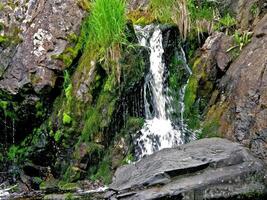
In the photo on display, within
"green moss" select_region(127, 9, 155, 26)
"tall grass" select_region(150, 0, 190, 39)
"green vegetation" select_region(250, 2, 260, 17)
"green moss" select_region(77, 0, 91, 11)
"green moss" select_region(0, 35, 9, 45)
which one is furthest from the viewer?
"green moss" select_region(127, 9, 155, 26)

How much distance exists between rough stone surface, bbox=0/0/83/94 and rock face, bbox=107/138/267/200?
2970 mm

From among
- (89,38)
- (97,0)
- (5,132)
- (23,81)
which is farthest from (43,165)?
(97,0)

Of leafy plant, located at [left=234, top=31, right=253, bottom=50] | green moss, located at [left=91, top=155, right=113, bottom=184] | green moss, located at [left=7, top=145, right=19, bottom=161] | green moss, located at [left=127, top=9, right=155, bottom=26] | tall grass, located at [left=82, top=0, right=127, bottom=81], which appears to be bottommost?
green moss, located at [left=91, top=155, right=113, bottom=184]

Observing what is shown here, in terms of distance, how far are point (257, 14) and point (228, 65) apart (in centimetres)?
116

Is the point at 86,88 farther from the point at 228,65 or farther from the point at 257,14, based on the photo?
the point at 257,14

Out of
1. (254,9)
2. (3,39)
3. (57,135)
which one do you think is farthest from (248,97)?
(3,39)

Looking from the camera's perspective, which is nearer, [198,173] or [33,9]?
[198,173]

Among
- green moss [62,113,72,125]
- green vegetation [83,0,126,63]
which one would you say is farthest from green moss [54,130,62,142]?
green vegetation [83,0,126,63]

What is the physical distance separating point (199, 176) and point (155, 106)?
2.54m

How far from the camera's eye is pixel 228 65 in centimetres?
760

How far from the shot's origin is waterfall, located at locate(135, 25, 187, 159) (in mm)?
7289

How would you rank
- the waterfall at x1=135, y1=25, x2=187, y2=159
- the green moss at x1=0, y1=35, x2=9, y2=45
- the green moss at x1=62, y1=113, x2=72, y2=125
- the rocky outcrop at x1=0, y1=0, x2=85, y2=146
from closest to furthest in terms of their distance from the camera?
the waterfall at x1=135, y1=25, x2=187, y2=159
the green moss at x1=62, y1=113, x2=72, y2=125
the rocky outcrop at x1=0, y1=0, x2=85, y2=146
the green moss at x1=0, y1=35, x2=9, y2=45

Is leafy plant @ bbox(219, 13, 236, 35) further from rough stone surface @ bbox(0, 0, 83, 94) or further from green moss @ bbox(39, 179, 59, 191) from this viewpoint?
green moss @ bbox(39, 179, 59, 191)

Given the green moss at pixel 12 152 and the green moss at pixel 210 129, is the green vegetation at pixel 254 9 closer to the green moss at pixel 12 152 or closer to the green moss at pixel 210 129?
the green moss at pixel 210 129
